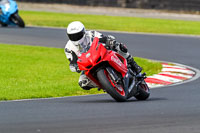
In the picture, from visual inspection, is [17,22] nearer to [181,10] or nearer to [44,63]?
[44,63]

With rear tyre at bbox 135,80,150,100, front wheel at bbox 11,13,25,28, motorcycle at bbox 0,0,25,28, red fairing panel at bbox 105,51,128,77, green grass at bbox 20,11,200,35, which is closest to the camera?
red fairing panel at bbox 105,51,128,77

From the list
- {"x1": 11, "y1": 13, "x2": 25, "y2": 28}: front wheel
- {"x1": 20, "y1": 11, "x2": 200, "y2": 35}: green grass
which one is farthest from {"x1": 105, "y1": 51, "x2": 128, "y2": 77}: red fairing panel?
{"x1": 11, "y1": 13, "x2": 25, "y2": 28}: front wheel

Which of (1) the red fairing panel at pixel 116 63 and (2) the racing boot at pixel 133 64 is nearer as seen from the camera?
(1) the red fairing panel at pixel 116 63

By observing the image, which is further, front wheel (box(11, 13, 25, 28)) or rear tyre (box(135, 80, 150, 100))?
front wheel (box(11, 13, 25, 28))

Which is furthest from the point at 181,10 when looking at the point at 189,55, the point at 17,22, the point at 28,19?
the point at 189,55

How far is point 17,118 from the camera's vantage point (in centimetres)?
736

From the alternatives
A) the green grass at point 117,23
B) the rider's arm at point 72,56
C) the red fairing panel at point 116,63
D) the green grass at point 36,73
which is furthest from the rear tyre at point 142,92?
the green grass at point 117,23

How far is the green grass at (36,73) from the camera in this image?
1069cm

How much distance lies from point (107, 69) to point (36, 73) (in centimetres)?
517

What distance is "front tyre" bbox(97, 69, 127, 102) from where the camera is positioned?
8.47 metres

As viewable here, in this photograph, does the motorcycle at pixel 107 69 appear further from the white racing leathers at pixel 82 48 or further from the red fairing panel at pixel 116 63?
the white racing leathers at pixel 82 48

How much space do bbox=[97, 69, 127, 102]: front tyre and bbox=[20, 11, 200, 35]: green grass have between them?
15310 mm

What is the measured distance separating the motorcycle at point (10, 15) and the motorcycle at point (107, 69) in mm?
15823

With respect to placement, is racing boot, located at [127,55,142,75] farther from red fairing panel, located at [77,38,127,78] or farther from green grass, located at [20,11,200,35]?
green grass, located at [20,11,200,35]
